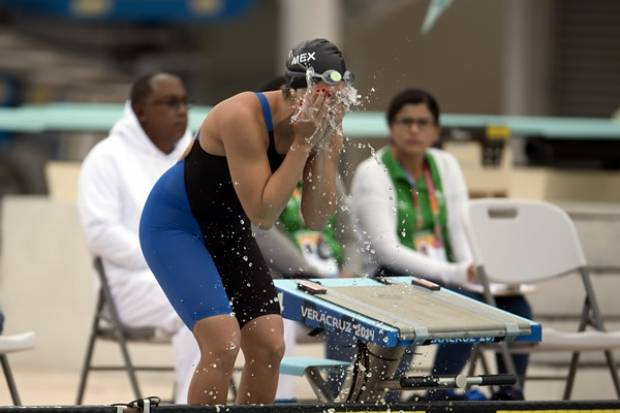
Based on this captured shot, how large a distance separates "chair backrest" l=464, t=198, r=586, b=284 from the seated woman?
93 millimetres

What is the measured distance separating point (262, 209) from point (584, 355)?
3.87 meters

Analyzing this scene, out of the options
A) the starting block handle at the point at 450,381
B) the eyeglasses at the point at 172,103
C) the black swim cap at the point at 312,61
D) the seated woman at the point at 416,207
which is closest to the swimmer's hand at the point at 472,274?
the seated woman at the point at 416,207

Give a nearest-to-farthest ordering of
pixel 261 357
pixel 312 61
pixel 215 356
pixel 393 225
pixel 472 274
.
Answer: pixel 312 61 → pixel 215 356 → pixel 261 357 → pixel 472 274 → pixel 393 225

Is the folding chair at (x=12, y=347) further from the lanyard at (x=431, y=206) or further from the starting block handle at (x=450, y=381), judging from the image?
the lanyard at (x=431, y=206)

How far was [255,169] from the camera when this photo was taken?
3.82 metres

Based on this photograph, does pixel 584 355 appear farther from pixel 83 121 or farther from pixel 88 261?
pixel 83 121

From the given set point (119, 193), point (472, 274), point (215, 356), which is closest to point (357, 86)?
point (119, 193)

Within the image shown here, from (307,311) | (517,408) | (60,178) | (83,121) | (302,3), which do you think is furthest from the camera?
(302,3)

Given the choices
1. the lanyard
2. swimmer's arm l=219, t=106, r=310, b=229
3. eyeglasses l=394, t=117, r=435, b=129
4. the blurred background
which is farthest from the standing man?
swimmer's arm l=219, t=106, r=310, b=229

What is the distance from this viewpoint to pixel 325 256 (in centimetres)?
595

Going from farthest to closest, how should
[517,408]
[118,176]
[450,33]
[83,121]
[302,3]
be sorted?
[450,33], [302,3], [83,121], [118,176], [517,408]

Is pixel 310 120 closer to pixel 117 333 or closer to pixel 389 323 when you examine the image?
pixel 389 323

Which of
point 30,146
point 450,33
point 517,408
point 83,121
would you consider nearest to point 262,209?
point 517,408

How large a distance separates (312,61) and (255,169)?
13.7 inches
